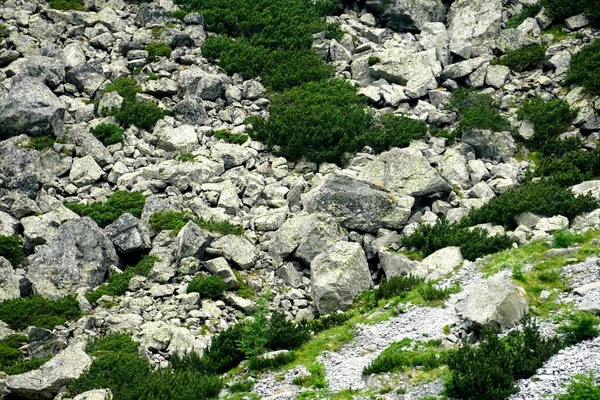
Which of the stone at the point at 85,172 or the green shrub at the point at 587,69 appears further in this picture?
the green shrub at the point at 587,69

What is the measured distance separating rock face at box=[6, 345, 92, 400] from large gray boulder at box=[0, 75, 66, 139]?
15.6 metres

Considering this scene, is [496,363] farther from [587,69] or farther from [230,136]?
[587,69]

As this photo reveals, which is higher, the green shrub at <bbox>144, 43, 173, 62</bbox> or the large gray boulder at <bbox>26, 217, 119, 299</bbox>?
the green shrub at <bbox>144, 43, 173, 62</bbox>

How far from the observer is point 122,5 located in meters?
43.0

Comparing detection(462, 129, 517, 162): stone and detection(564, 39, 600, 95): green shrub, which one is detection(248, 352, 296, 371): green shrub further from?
detection(564, 39, 600, 95): green shrub

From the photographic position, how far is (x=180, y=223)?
26.7 metres

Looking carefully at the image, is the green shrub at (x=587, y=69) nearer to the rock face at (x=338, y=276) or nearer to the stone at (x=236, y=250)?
the rock face at (x=338, y=276)

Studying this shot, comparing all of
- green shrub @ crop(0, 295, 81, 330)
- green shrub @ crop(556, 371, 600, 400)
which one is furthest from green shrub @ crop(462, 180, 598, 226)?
green shrub @ crop(0, 295, 81, 330)

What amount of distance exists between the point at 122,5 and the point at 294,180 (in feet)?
65.3

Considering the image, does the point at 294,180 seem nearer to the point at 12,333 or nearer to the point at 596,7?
the point at 12,333

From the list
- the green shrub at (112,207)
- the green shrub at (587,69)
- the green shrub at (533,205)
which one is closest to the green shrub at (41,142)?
the green shrub at (112,207)

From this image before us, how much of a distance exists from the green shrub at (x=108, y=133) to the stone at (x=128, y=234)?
6.85 meters

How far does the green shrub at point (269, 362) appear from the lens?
1906 centimetres

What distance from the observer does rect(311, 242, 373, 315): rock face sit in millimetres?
22828
